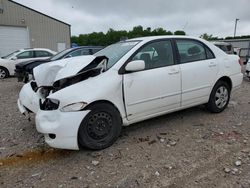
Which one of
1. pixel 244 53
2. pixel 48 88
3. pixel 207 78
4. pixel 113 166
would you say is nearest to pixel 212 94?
pixel 207 78

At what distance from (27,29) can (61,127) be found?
20.3m

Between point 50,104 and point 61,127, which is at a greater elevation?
point 50,104

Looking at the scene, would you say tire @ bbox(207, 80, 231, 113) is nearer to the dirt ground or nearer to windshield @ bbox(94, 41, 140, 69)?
the dirt ground

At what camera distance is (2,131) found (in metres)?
4.36

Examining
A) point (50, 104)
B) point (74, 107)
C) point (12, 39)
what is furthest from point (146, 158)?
point (12, 39)

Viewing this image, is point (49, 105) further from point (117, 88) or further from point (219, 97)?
point (219, 97)

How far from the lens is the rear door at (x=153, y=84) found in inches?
146

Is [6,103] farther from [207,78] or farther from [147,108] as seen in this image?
[207,78]

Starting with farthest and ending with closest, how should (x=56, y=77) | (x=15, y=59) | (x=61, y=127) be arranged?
1. (x=15, y=59)
2. (x=56, y=77)
3. (x=61, y=127)

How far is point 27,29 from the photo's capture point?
21016 millimetres

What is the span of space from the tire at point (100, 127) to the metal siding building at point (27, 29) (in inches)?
744

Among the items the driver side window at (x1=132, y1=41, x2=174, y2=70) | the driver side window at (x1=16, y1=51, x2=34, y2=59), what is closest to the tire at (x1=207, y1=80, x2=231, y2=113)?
the driver side window at (x1=132, y1=41, x2=174, y2=70)

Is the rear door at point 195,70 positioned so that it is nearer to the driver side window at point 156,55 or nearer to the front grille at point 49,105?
the driver side window at point 156,55

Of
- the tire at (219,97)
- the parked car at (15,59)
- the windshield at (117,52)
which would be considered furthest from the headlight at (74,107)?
the parked car at (15,59)
